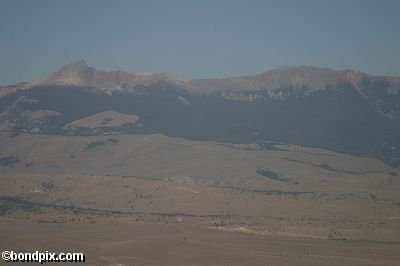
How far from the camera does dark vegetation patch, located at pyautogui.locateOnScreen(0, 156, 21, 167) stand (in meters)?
178

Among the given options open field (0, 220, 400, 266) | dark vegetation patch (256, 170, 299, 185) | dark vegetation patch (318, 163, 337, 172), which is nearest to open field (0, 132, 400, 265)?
open field (0, 220, 400, 266)

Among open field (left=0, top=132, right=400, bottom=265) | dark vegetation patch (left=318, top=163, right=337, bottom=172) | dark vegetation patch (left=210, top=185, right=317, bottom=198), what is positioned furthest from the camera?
dark vegetation patch (left=318, top=163, right=337, bottom=172)

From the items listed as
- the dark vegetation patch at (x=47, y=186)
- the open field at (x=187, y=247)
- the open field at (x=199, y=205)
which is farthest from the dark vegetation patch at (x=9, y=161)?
the open field at (x=187, y=247)

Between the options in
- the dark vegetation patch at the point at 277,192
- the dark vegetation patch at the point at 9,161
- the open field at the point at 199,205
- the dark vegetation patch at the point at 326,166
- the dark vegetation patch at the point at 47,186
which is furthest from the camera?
the dark vegetation patch at the point at 9,161

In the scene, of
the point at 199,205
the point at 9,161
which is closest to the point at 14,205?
the point at 199,205

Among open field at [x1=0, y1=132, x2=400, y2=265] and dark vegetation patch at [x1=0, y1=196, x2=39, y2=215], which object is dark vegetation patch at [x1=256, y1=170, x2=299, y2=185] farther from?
dark vegetation patch at [x1=0, y1=196, x2=39, y2=215]

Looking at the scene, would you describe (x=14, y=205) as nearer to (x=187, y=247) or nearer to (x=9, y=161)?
(x=187, y=247)

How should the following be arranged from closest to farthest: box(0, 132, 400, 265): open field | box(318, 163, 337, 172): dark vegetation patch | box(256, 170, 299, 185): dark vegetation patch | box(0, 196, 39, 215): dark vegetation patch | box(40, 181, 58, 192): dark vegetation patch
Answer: box(0, 132, 400, 265): open field → box(0, 196, 39, 215): dark vegetation patch → box(40, 181, 58, 192): dark vegetation patch → box(256, 170, 299, 185): dark vegetation patch → box(318, 163, 337, 172): dark vegetation patch

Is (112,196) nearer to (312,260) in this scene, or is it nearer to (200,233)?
(200,233)

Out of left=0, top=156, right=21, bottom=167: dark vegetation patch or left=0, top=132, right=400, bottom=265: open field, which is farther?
left=0, top=156, right=21, bottom=167: dark vegetation patch

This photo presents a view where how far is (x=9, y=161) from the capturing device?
180500 millimetres

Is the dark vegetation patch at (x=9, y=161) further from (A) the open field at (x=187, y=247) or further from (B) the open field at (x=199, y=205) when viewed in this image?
(A) the open field at (x=187, y=247)

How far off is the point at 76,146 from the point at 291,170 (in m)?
63.6

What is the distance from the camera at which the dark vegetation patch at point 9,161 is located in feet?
583
